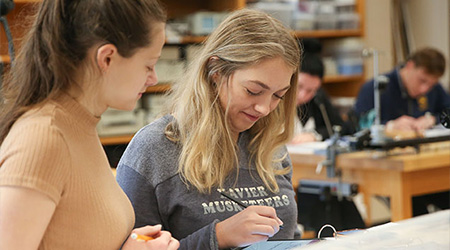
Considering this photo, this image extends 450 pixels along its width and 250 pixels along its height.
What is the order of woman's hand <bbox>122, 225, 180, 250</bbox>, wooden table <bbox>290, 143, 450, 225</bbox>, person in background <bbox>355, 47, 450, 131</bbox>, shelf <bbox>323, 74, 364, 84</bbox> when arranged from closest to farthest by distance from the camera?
1. woman's hand <bbox>122, 225, 180, 250</bbox>
2. wooden table <bbox>290, 143, 450, 225</bbox>
3. person in background <bbox>355, 47, 450, 131</bbox>
4. shelf <bbox>323, 74, 364, 84</bbox>

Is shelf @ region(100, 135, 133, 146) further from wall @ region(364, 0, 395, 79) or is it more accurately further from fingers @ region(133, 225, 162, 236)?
fingers @ region(133, 225, 162, 236)

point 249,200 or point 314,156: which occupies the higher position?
point 249,200

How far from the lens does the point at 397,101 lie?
4266 millimetres

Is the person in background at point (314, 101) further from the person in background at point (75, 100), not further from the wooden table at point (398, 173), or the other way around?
the person in background at point (75, 100)

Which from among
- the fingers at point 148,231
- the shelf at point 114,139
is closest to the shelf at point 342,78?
the shelf at point 114,139

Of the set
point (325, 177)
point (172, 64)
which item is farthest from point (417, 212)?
point (172, 64)

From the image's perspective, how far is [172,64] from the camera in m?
4.11

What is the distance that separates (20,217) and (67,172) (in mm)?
112

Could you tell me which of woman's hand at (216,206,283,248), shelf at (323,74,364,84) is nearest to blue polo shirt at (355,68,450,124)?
shelf at (323,74,364,84)

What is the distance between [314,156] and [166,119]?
1558 millimetres

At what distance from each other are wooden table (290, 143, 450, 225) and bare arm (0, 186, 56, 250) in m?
2.07

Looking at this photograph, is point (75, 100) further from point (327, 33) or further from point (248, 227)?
point (327, 33)

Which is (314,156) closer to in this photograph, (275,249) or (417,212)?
(417,212)

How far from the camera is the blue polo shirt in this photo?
418 centimetres
